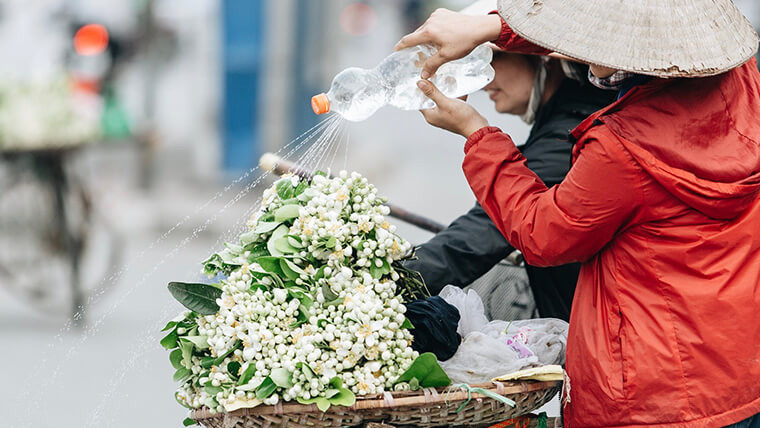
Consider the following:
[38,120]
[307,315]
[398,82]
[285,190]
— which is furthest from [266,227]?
[38,120]

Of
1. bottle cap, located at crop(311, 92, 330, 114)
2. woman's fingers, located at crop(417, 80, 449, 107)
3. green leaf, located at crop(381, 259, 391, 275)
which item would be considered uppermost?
bottle cap, located at crop(311, 92, 330, 114)

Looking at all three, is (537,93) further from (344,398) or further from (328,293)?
(344,398)

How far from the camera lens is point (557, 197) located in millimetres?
2148

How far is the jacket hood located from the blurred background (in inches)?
118

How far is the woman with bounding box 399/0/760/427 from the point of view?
2084 mm

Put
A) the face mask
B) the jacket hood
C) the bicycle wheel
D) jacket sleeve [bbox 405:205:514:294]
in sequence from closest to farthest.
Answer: the jacket hood, jacket sleeve [bbox 405:205:514:294], the face mask, the bicycle wheel

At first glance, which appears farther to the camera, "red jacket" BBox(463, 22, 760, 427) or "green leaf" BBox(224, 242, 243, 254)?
"green leaf" BBox(224, 242, 243, 254)

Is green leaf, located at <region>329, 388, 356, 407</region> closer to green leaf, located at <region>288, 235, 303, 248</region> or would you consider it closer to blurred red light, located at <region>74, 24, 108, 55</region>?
green leaf, located at <region>288, 235, 303, 248</region>

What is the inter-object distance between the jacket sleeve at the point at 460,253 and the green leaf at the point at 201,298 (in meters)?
0.54

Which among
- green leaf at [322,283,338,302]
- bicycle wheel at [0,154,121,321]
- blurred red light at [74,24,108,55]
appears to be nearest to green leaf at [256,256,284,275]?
Answer: green leaf at [322,283,338,302]

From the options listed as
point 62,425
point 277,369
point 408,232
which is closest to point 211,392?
point 277,369

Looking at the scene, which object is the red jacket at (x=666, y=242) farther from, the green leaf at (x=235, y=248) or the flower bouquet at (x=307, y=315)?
the green leaf at (x=235, y=248)

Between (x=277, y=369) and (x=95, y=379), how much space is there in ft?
13.1

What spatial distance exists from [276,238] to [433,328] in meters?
0.40
